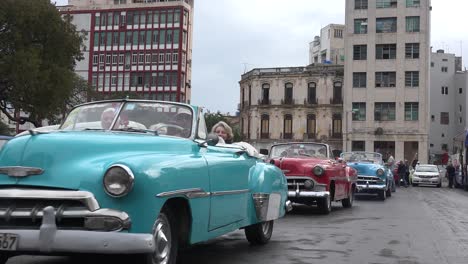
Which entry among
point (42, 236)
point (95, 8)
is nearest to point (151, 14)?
point (95, 8)

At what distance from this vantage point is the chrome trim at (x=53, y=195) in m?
4.88

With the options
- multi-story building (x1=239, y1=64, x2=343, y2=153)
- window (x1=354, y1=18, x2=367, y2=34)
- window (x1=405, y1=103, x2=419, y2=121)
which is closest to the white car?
window (x1=405, y1=103, x2=419, y2=121)

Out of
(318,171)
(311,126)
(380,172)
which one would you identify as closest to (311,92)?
(311,126)

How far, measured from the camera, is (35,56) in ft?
111

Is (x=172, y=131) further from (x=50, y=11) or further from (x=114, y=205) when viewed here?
(x=50, y=11)

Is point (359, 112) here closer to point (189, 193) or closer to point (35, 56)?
point (35, 56)

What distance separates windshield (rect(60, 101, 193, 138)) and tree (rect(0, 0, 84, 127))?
2785 centimetres

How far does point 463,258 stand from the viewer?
801 cm

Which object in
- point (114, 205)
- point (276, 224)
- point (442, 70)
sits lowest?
point (276, 224)

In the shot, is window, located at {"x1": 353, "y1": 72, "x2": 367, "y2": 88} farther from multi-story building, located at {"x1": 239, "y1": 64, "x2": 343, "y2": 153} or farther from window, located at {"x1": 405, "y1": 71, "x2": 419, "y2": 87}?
multi-story building, located at {"x1": 239, "y1": 64, "x2": 343, "y2": 153}

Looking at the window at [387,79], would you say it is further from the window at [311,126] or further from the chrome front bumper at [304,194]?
the chrome front bumper at [304,194]

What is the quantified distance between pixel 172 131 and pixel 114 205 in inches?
74.0

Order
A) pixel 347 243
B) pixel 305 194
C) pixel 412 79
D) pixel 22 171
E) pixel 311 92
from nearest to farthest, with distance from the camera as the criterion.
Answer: pixel 22 171 < pixel 347 243 < pixel 305 194 < pixel 412 79 < pixel 311 92

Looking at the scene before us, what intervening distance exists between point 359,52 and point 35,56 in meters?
41.0
